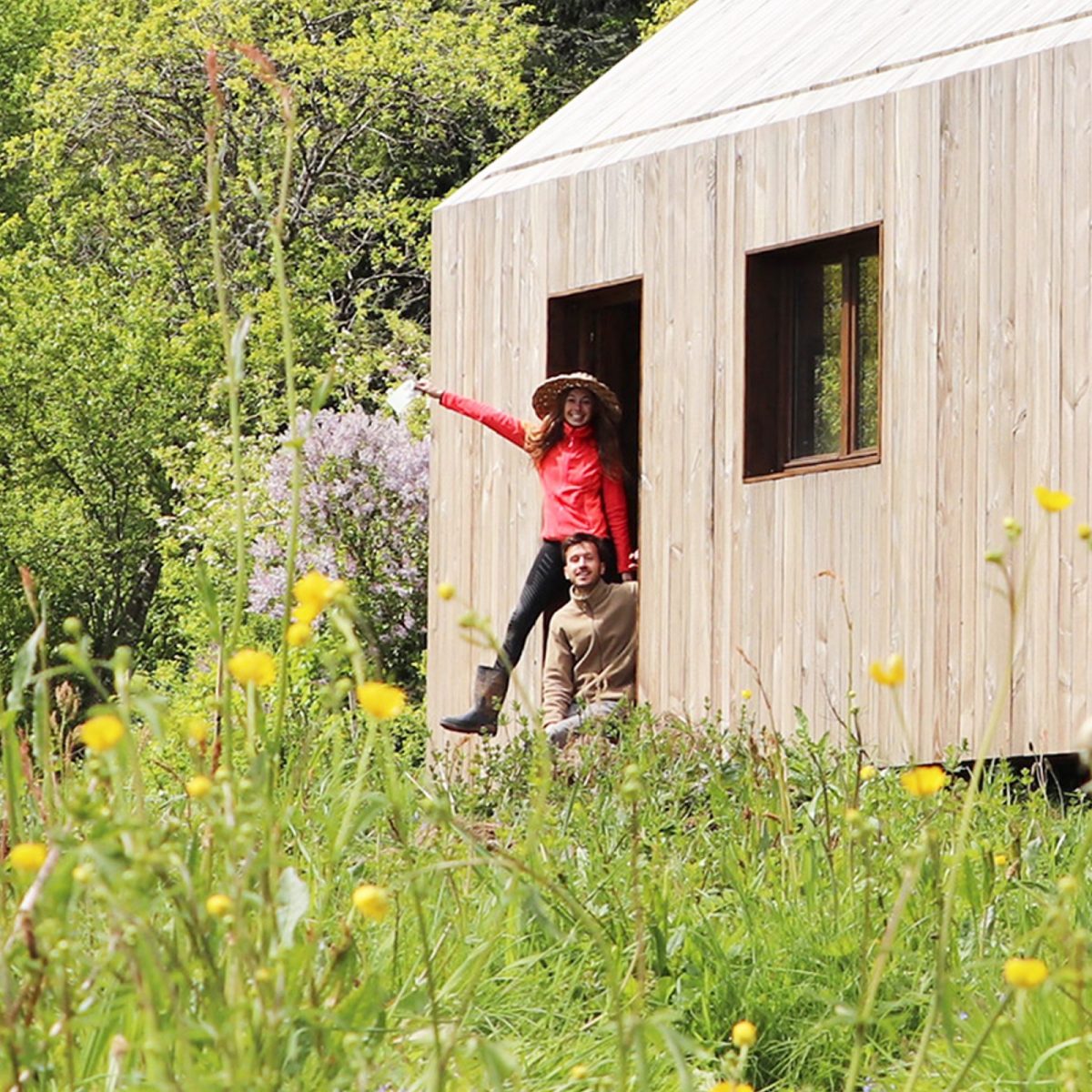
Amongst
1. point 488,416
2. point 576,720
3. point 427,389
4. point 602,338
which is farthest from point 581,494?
point 576,720

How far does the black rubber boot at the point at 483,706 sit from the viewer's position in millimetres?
11531

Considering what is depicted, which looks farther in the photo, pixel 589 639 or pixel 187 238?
pixel 187 238

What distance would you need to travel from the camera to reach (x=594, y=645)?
1151 cm

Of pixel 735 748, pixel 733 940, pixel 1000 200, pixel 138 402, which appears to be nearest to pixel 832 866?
pixel 733 940

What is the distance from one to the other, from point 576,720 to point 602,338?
251 centimetres

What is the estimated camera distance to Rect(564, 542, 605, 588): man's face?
11.3 metres

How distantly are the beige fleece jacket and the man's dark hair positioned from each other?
19 centimetres

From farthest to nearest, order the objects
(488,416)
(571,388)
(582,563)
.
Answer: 1. (488,416)
2. (571,388)
3. (582,563)

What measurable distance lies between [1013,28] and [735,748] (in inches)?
120

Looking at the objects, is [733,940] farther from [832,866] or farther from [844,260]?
[844,260]

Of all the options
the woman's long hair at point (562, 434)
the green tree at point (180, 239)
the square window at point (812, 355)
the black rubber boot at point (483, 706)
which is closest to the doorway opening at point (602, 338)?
the woman's long hair at point (562, 434)

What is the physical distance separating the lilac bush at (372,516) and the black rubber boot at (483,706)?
6.03 metres

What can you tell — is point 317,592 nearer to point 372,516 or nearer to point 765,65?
point 765,65

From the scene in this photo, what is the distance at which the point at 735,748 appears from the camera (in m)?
9.04
